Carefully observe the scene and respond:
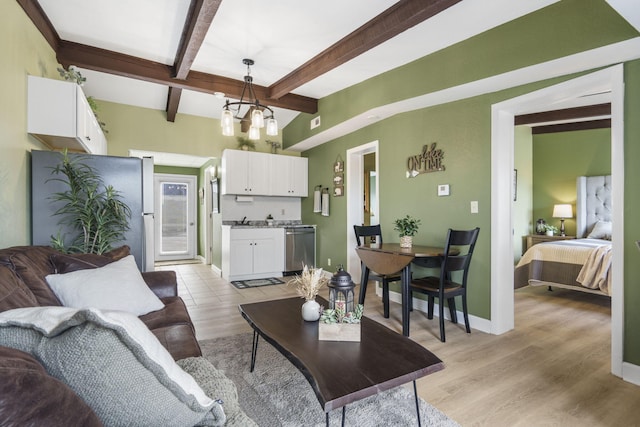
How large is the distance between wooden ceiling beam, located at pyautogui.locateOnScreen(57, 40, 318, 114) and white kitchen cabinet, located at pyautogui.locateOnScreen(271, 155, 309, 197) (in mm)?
1389

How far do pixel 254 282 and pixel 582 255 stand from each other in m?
4.43

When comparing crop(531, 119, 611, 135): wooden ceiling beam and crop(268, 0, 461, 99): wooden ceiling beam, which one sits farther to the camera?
crop(531, 119, 611, 135): wooden ceiling beam

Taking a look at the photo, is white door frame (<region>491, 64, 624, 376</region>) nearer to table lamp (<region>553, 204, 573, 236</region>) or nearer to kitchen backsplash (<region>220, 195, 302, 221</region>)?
table lamp (<region>553, 204, 573, 236</region>)

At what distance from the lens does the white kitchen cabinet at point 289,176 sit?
5.77 metres

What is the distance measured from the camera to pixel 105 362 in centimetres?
68

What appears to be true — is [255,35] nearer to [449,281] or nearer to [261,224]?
[449,281]

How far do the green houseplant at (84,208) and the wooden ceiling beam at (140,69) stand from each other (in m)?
1.45

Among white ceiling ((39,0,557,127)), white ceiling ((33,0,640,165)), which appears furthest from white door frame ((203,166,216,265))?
white ceiling ((39,0,557,127))

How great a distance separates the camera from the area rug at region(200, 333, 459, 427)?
165 cm

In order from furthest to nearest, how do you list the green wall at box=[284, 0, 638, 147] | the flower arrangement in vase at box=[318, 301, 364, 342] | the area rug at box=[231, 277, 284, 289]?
the area rug at box=[231, 277, 284, 289] < the green wall at box=[284, 0, 638, 147] < the flower arrangement in vase at box=[318, 301, 364, 342]

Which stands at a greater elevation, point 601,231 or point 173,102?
point 173,102

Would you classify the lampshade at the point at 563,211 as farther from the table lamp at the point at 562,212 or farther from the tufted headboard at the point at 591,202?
the tufted headboard at the point at 591,202

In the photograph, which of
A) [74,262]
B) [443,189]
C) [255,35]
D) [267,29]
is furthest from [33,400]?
[443,189]

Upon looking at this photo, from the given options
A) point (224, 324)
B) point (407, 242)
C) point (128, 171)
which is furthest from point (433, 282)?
point (128, 171)
